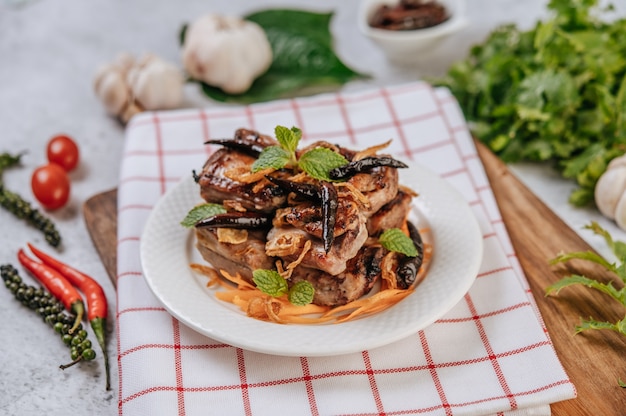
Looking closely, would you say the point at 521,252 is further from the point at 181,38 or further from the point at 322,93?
the point at 181,38

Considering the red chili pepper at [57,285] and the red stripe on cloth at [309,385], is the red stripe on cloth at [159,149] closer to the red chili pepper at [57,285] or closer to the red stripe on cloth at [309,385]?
the red chili pepper at [57,285]

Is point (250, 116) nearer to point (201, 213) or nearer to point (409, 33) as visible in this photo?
point (409, 33)

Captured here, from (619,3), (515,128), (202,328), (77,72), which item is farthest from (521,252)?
(77,72)

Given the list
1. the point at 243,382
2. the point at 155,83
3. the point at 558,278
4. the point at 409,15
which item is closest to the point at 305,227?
the point at 243,382

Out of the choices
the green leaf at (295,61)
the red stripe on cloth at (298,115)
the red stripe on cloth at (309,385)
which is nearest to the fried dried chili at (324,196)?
the red stripe on cloth at (309,385)

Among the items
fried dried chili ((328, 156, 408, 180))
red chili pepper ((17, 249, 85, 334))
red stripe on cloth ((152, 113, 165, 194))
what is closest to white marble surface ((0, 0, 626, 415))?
red chili pepper ((17, 249, 85, 334))

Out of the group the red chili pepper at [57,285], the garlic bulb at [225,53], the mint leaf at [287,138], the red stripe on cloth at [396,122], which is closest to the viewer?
the mint leaf at [287,138]
